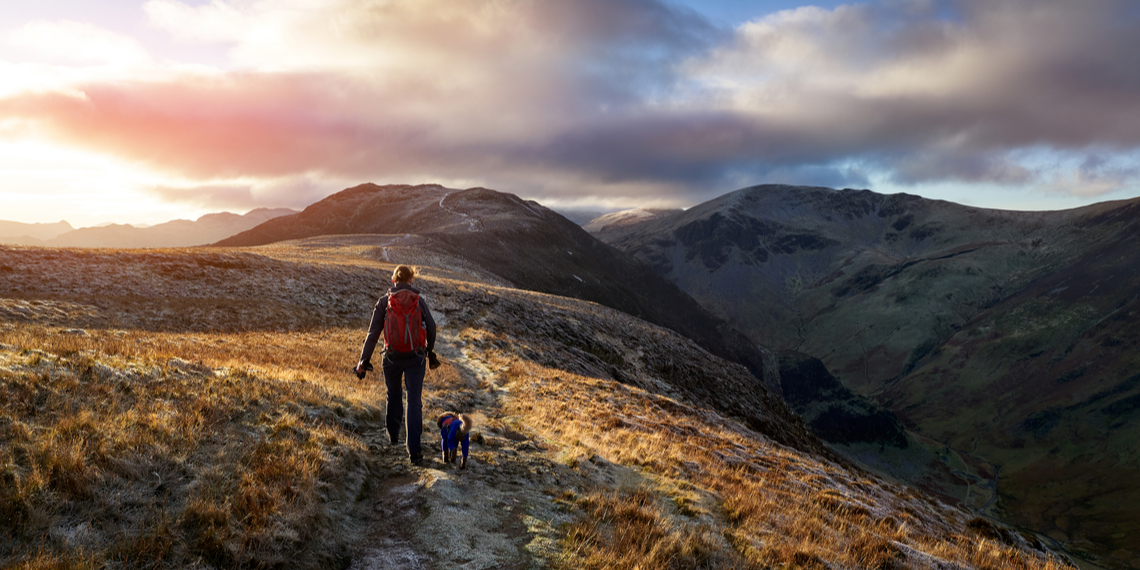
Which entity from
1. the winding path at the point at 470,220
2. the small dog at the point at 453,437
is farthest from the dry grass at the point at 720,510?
the winding path at the point at 470,220

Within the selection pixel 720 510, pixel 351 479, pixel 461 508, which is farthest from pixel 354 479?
pixel 720 510

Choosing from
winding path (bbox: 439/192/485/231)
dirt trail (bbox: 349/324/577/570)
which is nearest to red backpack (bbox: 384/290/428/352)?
dirt trail (bbox: 349/324/577/570)

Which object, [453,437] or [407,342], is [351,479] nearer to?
[453,437]

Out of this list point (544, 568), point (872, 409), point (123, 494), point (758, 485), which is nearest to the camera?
point (123, 494)

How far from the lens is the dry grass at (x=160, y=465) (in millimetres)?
5312

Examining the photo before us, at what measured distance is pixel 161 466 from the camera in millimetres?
6625

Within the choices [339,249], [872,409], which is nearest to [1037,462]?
[872,409]

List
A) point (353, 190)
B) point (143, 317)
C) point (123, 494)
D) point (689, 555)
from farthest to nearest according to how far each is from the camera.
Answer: point (353, 190)
point (143, 317)
point (689, 555)
point (123, 494)

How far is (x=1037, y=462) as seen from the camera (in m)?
193

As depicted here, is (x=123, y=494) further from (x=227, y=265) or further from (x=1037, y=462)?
(x=1037, y=462)

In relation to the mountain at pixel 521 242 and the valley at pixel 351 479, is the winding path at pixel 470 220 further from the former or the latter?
the valley at pixel 351 479

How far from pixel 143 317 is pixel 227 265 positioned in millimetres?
11998

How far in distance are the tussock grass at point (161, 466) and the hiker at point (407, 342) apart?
1.14 meters

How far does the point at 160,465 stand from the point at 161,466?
0.02 m
